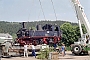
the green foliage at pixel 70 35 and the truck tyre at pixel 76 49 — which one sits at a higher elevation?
the green foliage at pixel 70 35

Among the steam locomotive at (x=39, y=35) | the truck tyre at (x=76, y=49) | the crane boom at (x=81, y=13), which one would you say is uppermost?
the crane boom at (x=81, y=13)

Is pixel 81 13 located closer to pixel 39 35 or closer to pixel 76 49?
pixel 76 49

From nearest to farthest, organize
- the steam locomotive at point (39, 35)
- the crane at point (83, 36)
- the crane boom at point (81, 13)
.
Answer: the crane boom at point (81, 13) < the crane at point (83, 36) < the steam locomotive at point (39, 35)

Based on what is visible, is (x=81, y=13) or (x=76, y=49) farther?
(x=76, y=49)

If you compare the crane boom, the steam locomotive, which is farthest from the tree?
the crane boom

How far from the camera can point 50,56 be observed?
17938mm

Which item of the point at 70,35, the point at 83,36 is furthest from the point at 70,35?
the point at 83,36

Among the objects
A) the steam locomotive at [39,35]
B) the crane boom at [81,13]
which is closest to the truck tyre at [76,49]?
the crane boom at [81,13]

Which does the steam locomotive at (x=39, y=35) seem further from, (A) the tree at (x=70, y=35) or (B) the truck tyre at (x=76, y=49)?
(A) the tree at (x=70, y=35)

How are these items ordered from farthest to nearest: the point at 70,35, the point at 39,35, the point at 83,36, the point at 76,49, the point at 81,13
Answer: the point at 70,35 < the point at 39,35 < the point at 83,36 < the point at 76,49 < the point at 81,13

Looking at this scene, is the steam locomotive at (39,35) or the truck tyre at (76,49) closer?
the truck tyre at (76,49)

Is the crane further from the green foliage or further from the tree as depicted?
the tree

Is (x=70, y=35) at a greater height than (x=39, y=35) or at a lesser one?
greater

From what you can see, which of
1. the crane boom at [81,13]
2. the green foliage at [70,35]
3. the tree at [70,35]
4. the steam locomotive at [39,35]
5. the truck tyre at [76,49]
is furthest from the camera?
the tree at [70,35]
